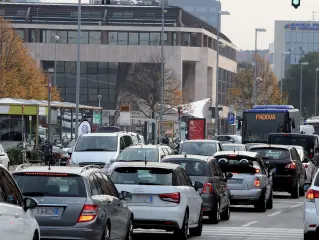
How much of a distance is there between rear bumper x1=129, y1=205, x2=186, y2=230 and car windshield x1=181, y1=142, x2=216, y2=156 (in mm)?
19473

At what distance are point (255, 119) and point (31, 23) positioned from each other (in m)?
63.9

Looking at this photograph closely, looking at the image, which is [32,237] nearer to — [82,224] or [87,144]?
[82,224]

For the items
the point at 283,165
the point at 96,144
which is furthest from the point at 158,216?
the point at 96,144

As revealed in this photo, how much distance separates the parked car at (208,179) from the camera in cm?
2286

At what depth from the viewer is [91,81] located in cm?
11956

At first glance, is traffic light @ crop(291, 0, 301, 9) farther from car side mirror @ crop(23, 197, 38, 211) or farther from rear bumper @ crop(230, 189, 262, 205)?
car side mirror @ crop(23, 197, 38, 211)

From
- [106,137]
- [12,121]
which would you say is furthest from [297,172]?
[12,121]

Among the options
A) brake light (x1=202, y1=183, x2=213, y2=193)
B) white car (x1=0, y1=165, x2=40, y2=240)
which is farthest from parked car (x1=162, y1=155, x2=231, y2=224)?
white car (x1=0, y1=165, x2=40, y2=240)

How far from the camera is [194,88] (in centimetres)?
12262

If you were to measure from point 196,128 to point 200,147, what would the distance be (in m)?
26.7

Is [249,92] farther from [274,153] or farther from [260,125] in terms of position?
[274,153]

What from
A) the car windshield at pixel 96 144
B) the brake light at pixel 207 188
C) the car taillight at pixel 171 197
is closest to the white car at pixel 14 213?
the car taillight at pixel 171 197

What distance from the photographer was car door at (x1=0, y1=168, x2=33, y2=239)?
11.5m

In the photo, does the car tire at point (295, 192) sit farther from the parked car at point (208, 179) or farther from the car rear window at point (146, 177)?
the car rear window at point (146, 177)
